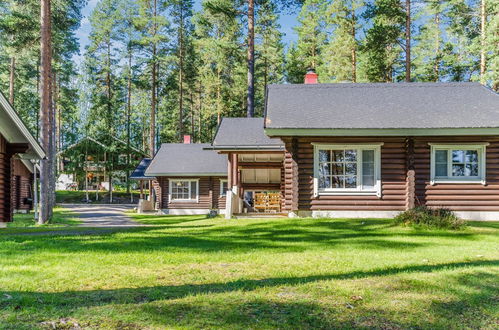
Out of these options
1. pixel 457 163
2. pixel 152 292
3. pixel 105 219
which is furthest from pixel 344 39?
pixel 152 292

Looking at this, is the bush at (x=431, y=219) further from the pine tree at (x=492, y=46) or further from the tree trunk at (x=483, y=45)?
the tree trunk at (x=483, y=45)

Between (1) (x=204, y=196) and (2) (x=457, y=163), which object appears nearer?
(2) (x=457, y=163)

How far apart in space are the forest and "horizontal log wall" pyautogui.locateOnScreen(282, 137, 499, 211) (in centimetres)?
1001

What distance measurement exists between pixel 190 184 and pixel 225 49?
9.59 metres

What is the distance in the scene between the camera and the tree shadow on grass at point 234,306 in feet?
10.7

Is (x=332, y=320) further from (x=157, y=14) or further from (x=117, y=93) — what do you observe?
(x=117, y=93)

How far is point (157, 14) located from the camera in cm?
3325

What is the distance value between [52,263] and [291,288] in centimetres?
393

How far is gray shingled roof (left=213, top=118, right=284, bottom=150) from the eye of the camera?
1455 cm

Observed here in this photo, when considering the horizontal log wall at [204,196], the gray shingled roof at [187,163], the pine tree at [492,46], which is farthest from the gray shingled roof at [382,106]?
the horizontal log wall at [204,196]

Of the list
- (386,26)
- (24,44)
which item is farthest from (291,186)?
(24,44)

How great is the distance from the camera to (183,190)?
953 inches

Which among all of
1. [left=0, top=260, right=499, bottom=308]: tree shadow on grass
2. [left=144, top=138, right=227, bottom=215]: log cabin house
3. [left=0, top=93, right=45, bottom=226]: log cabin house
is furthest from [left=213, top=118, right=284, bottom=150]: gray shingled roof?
[left=0, top=260, right=499, bottom=308]: tree shadow on grass

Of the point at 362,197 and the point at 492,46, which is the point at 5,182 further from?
the point at 492,46
